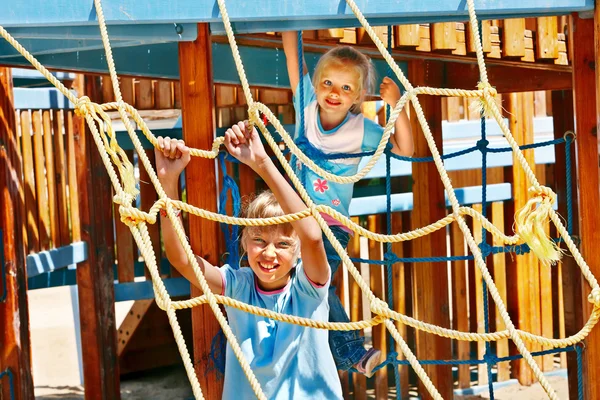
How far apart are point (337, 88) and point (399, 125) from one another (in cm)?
28

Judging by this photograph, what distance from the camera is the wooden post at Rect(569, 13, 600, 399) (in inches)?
99.3

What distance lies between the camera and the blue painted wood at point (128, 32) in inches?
96.8

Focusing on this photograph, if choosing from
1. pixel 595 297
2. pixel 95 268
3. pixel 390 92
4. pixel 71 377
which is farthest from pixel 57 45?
pixel 71 377

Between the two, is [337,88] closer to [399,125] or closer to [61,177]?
[399,125]

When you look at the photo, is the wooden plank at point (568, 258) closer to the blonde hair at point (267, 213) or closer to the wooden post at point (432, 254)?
the wooden post at point (432, 254)

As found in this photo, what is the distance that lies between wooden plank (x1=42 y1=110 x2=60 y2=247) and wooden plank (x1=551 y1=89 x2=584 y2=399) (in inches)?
114

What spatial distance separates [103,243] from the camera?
205 inches

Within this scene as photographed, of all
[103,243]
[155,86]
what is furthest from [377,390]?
[155,86]

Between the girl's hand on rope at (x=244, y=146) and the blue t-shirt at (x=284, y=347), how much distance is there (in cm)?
33

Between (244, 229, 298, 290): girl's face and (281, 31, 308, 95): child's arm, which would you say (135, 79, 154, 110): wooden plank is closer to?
(281, 31, 308, 95): child's arm

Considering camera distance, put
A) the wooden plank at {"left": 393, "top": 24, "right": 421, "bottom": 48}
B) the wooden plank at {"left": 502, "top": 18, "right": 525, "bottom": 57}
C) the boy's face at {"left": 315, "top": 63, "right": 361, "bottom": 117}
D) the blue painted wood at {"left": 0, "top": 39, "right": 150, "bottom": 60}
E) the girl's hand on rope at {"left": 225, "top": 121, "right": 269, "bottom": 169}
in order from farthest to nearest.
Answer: the wooden plank at {"left": 502, "top": 18, "right": 525, "bottom": 57}
the wooden plank at {"left": 393, "top": 24, "right": 421, "bottom": 48}
the boy's face at {"left": 315, "top": 63, "right": 361, "bottom": 117}
the blue painted wood at {"left": 0, "top": 39, "right": 150, "bottom": 60}
the girl's hand on rope at {"left": 225, "top": 121, "right": 269, "bottom": 169}

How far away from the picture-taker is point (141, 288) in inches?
207

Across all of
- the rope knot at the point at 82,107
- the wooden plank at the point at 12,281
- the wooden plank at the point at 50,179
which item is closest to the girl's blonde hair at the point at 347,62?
the rope knot at the point at 82,107

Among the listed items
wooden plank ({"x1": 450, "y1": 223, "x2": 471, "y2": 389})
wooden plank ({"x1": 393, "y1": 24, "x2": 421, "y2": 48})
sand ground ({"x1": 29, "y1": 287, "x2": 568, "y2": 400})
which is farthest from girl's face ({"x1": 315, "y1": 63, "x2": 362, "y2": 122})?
sand ground ({"x1": 29, "y1": 287, "x2": 568, "y2": 400})
